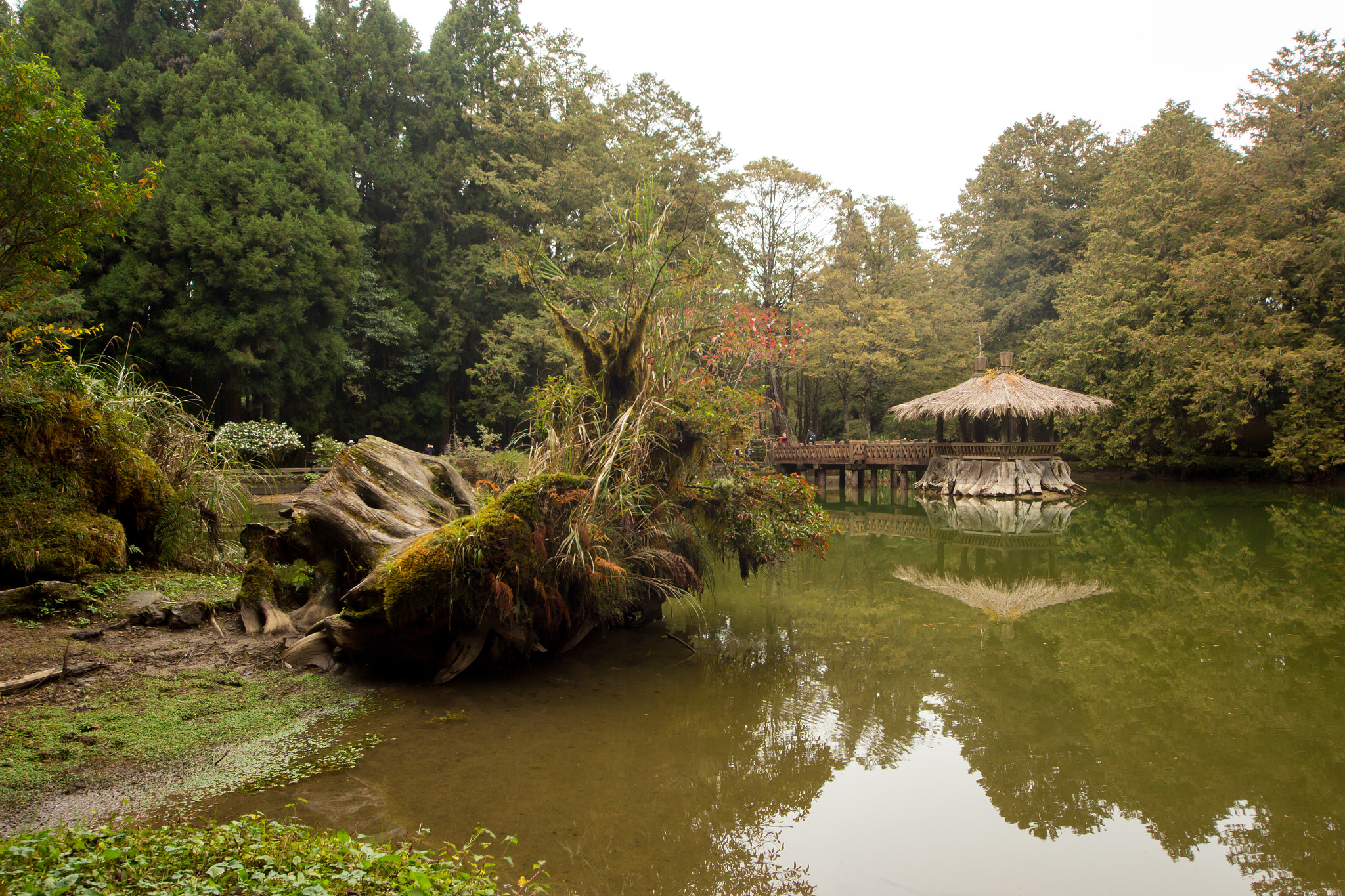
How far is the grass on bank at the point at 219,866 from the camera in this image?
1871mm

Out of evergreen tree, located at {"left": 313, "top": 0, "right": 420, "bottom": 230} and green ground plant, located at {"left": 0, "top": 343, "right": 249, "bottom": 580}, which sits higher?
evergreen tree, located at {"left": 313, "top": 0, "right": 420, "bottom": 230}

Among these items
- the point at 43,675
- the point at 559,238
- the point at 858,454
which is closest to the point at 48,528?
the point at 43,675

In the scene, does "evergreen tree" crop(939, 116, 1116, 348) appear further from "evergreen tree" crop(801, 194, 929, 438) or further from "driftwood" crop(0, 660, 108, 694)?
"driftwood" crop(0, 660, 108, 694)

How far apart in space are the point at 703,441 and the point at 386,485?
2.55 m

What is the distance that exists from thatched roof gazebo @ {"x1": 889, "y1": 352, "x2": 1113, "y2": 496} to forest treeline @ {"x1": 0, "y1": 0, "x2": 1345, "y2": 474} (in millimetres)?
3192

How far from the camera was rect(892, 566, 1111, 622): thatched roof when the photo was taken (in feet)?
24.8

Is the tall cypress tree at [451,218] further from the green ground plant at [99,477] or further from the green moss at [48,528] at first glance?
the green moss at [48,528]

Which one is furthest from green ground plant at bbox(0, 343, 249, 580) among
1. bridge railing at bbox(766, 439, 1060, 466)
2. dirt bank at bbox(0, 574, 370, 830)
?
bridge railing at bbox(766, 439, 1060, 466)

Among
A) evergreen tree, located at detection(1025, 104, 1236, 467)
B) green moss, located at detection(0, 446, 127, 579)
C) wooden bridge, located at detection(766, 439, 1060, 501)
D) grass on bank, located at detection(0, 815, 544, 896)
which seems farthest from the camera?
wooden bridge, located at detection(766, 439, 1060, 501)

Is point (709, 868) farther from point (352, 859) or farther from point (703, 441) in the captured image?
point (703, 441)

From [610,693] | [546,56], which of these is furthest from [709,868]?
[546,56]

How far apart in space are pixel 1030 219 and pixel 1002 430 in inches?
461

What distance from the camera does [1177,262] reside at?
21375mm

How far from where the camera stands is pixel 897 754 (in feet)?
13.8
